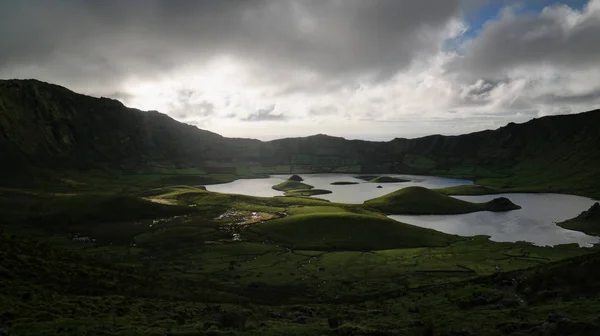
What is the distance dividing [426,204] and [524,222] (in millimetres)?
34450

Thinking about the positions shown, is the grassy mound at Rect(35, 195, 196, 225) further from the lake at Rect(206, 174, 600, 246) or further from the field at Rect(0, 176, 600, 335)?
the lake at Rect(206, 174, 600, 246)

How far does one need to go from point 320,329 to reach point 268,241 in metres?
62.3

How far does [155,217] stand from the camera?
112000 millimetres

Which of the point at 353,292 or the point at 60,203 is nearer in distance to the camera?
the point at 353,292

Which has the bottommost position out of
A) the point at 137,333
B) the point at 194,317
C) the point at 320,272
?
the point at 320,272

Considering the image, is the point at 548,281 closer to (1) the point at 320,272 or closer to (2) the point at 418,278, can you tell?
(2) the point at 418,278

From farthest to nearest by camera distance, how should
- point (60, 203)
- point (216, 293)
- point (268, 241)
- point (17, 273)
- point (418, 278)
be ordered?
point (60, 203) < point (268, 241) < point (418, 278) < point (216, 293) < point (17, 273)

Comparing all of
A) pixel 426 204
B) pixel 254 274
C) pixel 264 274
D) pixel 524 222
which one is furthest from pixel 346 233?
pixel 426 204

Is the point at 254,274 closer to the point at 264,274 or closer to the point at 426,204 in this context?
the point at 264,274

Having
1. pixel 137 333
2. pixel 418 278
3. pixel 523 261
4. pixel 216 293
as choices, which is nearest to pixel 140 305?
pixel 137 333

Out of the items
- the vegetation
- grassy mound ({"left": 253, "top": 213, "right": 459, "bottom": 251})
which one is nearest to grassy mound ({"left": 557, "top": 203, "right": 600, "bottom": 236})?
the vegetation

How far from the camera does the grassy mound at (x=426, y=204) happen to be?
479ft

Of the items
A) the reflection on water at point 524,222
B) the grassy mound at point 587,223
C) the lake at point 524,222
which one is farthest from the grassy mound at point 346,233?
the grassy mound at point 587,223

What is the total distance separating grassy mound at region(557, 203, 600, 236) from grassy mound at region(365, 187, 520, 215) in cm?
3152
